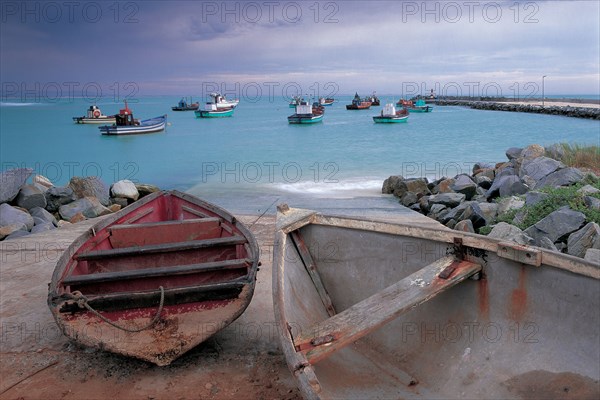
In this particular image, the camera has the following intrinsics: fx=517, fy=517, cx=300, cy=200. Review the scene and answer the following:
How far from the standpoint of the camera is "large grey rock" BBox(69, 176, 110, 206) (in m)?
14.0

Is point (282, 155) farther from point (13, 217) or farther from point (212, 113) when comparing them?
point (212, 113)

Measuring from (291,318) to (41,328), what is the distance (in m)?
2.90

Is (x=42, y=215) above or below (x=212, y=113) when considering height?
below

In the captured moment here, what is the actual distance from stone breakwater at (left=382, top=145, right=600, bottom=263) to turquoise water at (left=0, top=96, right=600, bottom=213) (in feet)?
5.23

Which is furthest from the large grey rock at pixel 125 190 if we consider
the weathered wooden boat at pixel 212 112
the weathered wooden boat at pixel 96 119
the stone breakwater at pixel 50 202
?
the weathered wooden boat at pixel 212 112

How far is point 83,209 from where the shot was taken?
12.5 metres

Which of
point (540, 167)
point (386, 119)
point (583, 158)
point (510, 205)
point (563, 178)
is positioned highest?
point (386, 119)

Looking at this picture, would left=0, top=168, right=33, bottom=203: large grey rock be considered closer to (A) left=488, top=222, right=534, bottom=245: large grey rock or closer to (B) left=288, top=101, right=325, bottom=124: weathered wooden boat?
(A) left=488, top=222, right=534, bottom=245: large grey rock

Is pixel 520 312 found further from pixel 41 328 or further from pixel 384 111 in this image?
pixel 384 111

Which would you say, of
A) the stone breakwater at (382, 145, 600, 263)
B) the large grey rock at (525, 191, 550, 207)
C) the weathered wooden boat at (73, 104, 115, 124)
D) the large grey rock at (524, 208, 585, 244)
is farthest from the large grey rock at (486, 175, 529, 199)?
the weathered wooden boat at (73, 104, 115, 124)

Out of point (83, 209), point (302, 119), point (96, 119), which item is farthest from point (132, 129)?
point (83, 209)

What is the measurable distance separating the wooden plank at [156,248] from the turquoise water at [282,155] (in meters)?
8.66

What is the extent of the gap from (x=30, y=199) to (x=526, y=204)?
11.2 metres

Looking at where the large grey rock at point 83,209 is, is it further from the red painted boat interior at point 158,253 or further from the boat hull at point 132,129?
the boat hull at point 132,129
